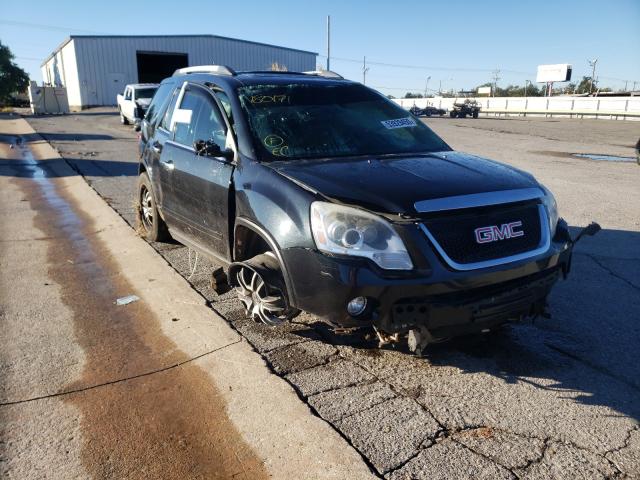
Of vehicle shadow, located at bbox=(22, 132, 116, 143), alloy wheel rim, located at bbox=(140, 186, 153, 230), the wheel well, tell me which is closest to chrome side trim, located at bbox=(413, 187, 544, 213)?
the wheel well

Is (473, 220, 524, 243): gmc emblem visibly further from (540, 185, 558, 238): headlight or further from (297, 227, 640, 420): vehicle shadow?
Answer: (297, 227, 640, 420): vehicle shadow

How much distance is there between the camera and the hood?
2816mm

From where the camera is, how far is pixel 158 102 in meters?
5.59

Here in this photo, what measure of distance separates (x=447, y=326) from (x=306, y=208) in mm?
1017

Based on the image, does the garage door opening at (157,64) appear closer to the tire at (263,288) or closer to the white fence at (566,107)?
the white fence at (566,107)

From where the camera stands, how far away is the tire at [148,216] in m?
5.49

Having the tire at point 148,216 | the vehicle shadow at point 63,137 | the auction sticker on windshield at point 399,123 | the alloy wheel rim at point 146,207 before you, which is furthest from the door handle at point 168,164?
the vehicle shadow at point 63,137

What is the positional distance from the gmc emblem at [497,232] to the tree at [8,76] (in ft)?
208

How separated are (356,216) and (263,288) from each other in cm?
90

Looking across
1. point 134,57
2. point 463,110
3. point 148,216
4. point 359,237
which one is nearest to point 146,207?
point 148,216

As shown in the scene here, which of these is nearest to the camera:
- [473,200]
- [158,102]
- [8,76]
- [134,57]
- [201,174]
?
[473,200]

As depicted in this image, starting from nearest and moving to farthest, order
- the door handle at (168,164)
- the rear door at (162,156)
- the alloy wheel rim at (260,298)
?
the alloy wheel rim at (260,298) < the door handle at (168,164) < the rear door at (162,156)

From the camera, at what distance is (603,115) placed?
157 ft

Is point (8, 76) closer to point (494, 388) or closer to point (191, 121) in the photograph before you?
point (191, 121)
